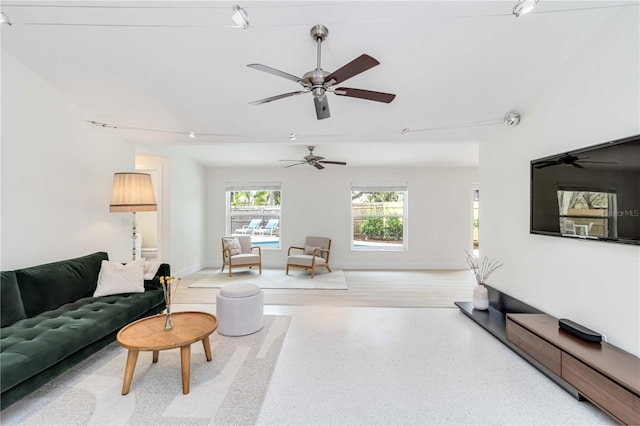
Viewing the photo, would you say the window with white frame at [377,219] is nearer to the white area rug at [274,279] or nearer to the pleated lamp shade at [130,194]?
the white area rug at [274,279]

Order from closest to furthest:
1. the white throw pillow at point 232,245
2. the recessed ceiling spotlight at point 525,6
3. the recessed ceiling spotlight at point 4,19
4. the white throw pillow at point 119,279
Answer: the recessed ceiling spotlight at point 525,6 < the recessed ceiling spotlight at point 4,19 < the white throw pillow at point 119,279 < the white throw pillow at point 232,245

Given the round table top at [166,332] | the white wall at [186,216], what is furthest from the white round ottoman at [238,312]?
the white wall at [186,216]

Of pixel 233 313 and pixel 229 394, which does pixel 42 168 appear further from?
pixel 229 394

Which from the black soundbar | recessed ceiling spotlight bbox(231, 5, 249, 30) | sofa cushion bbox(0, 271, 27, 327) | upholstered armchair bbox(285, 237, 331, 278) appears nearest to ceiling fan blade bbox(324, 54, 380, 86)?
recessed ceiling spotlight bbox(231, 5, 249, 30)

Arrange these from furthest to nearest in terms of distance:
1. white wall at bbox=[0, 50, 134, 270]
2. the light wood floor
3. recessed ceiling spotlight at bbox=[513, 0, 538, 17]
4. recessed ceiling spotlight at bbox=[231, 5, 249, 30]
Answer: the light wood floor
white wall at bbox=[0, 50, 134, 270]
recessed ceiling spotlight at bbox=[231, 5, 249, 30]
recessed ceiling spotlight at bbox=[513, 0, 538, 17]

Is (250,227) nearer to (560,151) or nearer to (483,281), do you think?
(483,281)

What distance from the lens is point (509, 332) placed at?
277 cm

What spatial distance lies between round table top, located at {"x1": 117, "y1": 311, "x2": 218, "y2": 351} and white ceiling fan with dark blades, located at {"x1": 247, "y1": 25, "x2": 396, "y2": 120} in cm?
187

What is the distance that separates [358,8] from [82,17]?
217 centimetres

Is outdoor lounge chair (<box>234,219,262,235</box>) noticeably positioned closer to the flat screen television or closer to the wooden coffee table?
the wooden coffee table

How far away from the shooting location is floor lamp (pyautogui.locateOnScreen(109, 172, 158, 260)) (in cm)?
336

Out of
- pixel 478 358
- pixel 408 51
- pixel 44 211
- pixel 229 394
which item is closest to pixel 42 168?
pixel 44 211

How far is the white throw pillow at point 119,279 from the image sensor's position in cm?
295

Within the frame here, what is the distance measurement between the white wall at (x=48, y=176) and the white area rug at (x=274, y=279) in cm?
189
